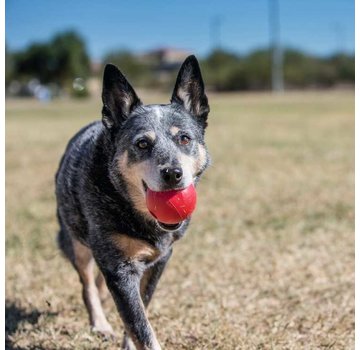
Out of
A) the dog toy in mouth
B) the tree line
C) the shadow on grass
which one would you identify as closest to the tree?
the tree line

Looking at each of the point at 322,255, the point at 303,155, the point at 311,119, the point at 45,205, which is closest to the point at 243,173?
the point at 303,155

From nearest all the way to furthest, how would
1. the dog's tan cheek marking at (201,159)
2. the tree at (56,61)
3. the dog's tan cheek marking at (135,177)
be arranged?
the dog's tan cheek marking at (135,177) → the dog's tan cheek marking at (201,159) → the tree at (56,61)

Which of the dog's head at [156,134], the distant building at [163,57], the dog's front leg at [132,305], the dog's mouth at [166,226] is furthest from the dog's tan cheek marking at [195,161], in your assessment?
the distant building at [163,57]

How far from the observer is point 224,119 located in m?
25.0

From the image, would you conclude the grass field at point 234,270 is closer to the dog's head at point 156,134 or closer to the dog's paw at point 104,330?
the dog's paw at point 104,330

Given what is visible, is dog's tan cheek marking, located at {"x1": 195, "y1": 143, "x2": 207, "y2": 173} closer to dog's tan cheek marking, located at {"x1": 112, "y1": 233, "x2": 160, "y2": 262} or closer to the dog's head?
the dog's head

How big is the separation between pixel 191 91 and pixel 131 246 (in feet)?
3.27

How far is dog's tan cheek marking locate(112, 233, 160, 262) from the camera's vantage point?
137 inches

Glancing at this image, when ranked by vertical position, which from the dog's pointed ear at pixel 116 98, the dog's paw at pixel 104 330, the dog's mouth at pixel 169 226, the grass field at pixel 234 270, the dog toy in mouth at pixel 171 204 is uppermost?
the dog's pointed ear at pixel 116 98

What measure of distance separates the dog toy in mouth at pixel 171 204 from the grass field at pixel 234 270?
1103mm

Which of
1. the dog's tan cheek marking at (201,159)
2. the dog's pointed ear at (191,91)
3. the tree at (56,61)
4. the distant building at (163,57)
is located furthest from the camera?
the distant building at (163,57)

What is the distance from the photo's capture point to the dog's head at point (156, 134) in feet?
10.8

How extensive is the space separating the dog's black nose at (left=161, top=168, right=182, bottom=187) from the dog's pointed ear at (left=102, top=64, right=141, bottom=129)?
0.62 metres

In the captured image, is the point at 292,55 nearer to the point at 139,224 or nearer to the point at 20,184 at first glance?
the point at 20,184
